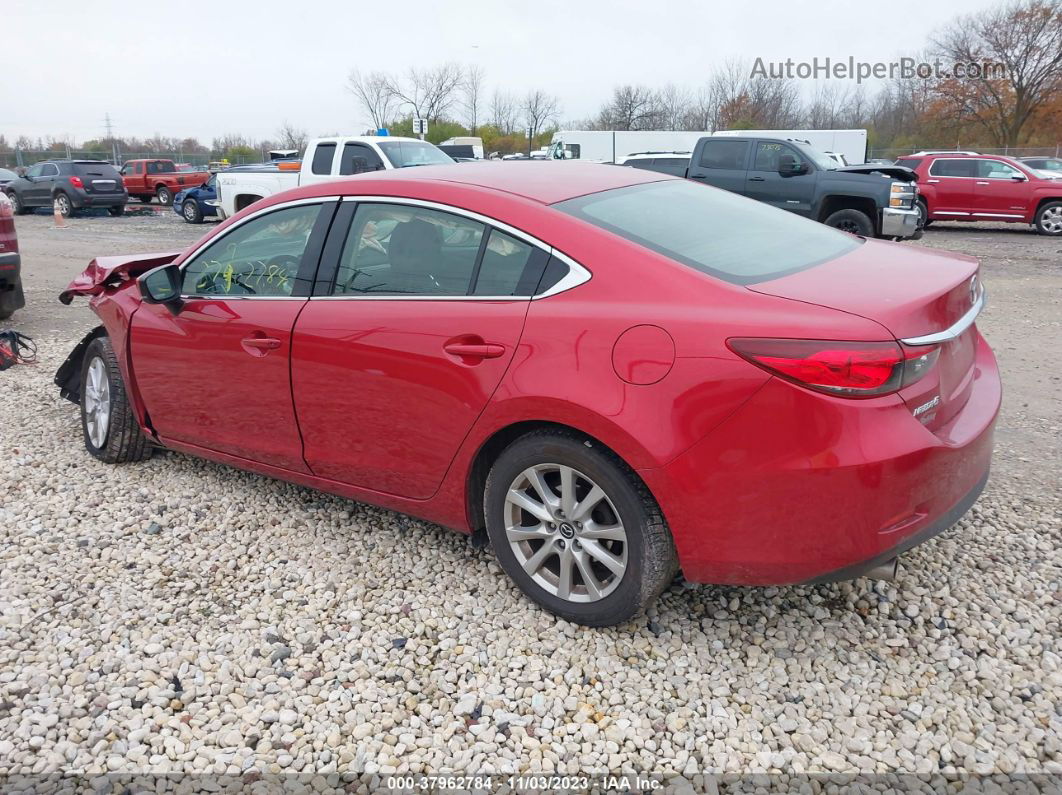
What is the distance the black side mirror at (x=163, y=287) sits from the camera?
387 centimetres

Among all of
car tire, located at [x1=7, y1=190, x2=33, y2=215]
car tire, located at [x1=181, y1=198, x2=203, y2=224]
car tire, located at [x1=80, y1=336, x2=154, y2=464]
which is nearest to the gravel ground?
car tire, located at [x1=80, y1=336, x2=154, y2=464]

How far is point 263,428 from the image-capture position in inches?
147

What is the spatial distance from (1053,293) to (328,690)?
9849 mm

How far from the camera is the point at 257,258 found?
3785 millimetres

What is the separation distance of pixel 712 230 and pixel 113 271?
3258 millimetres

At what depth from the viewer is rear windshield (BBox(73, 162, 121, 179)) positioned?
958 inches

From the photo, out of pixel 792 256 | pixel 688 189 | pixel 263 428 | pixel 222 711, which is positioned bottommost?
pixel 222 711

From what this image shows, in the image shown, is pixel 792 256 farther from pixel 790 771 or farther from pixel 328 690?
pixel 328 690

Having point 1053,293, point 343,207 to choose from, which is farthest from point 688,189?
point 1053,293

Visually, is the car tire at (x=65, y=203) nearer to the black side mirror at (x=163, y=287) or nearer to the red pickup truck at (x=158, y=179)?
the red pickup truck at (x=158, y=179)

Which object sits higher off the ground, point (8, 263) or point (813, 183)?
point (813, 183)

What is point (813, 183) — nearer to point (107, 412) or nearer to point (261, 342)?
point (107, 412)

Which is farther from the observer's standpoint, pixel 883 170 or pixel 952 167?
pixel 952 167

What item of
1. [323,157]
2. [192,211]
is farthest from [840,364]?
[192,211]
